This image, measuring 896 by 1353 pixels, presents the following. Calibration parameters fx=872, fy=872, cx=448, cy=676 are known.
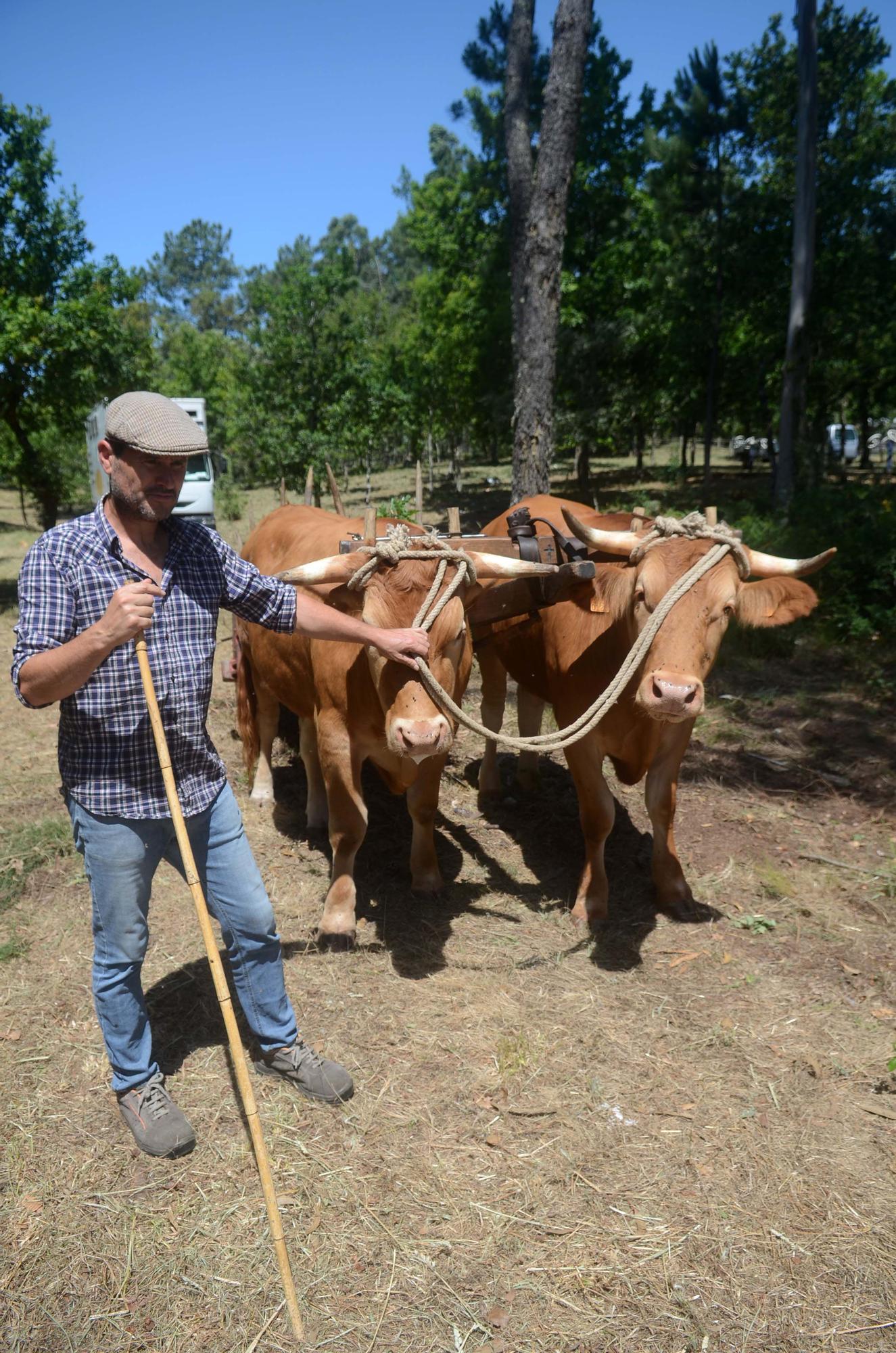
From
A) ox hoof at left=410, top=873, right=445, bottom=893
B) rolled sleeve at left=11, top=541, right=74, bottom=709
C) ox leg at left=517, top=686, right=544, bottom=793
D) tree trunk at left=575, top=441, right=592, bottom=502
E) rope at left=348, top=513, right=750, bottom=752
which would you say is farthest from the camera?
tree trunk at left=575, top=441, right=592, bottom=502

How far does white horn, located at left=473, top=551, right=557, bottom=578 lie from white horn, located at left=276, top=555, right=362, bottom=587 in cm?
55

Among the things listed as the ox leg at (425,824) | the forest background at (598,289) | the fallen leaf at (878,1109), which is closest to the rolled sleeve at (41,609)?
the ox leg at (425,824)

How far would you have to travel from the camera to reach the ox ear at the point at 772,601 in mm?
3881

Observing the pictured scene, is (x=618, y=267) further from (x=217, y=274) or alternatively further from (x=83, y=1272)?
(x=217, y=274)

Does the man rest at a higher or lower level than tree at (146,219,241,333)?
lower

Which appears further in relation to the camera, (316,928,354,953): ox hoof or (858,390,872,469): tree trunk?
(858,390,872,469): tree trunk

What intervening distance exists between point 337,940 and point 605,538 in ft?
7.78

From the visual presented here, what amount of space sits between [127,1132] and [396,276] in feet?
269

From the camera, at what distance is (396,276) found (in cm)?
7656

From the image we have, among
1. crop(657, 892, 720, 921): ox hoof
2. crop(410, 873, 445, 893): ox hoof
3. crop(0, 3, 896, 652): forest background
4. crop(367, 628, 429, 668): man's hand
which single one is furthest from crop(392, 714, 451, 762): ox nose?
crop(0, 3, 896, 652): forest background

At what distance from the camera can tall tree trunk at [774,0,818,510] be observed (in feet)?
42.7

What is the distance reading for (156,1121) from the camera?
3.12 meters

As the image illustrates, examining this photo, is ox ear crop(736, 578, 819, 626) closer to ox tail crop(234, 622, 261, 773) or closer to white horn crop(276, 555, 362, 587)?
white horn crop(276, 555, 362, 587)

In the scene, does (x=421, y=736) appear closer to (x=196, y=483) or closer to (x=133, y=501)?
(x=133, y=501)
